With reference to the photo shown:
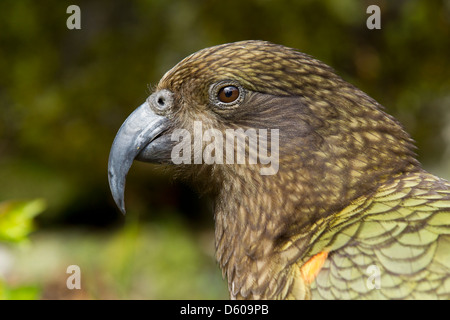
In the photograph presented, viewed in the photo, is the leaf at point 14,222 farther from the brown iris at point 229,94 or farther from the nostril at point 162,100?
the brown iris at point 229,94

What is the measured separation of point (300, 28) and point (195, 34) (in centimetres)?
117

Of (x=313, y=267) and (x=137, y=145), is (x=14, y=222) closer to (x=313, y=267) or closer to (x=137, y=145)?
(x=137, y=145)

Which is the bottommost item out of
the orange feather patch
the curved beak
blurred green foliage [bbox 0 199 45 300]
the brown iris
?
the orange feather patch

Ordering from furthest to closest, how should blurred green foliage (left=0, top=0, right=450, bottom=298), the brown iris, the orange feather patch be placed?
blurred green foliage (left=0, top=0, right=450, bottom=298), the brown iris, the orange feather patch

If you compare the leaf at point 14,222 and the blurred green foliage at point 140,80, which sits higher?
the blurred green foliage at point 140,80

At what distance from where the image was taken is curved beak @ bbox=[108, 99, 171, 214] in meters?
2.96

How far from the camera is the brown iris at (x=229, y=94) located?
2898 mm

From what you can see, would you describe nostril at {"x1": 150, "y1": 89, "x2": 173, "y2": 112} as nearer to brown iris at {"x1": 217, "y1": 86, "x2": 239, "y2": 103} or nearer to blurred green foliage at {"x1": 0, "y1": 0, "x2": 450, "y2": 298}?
brown iris at {"x1": 217, "y1": 86, "x2": 239, "y2": 103}

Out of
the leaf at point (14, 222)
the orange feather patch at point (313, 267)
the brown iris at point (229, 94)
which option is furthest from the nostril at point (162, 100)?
the orange feather patch at point (313, 267)

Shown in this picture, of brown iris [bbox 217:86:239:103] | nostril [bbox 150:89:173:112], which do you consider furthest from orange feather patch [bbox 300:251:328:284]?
nostril [bbox 150:89:173:112]

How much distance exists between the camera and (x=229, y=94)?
290 centimetres

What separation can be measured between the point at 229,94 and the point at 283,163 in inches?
17.5

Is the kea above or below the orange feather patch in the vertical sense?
above

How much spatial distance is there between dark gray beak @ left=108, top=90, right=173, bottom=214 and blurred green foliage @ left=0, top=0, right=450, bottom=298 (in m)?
3.15
